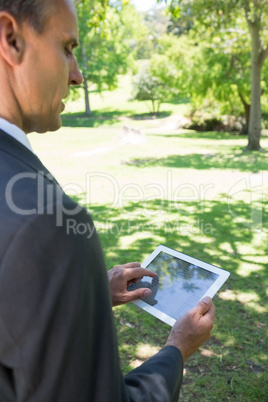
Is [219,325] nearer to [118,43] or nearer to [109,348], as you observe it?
[109,348]

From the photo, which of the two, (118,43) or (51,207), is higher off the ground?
(118,43)

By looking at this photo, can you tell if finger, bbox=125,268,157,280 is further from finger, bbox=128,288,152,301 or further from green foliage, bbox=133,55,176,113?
green foliage, bbox=133,55,176,113

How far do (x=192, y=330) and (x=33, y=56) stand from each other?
1.04 metres

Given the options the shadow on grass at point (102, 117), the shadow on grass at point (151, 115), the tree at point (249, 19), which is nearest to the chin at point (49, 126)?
the tree at point (249, 19)

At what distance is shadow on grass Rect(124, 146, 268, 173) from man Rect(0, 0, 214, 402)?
10.3 m

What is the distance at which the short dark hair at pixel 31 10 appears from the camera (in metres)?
0.89

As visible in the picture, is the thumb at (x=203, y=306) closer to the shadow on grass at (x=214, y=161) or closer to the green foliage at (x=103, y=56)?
the shadow on grass at (x=214, y=161)

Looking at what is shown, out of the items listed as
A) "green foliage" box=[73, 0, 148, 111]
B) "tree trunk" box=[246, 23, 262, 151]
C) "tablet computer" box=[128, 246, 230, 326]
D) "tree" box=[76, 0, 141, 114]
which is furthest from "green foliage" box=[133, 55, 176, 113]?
"tablet computer" box=[128, 246, 230, 326]

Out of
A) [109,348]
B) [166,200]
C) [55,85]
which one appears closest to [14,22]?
[55,85]

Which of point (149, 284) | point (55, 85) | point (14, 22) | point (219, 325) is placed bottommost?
point (219, 325)

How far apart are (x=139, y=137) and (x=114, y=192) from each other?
29.1 feet

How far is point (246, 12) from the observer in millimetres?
12016

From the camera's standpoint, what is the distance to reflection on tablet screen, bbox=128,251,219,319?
1862 millimetres

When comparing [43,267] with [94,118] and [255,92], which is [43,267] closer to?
[255,92]
